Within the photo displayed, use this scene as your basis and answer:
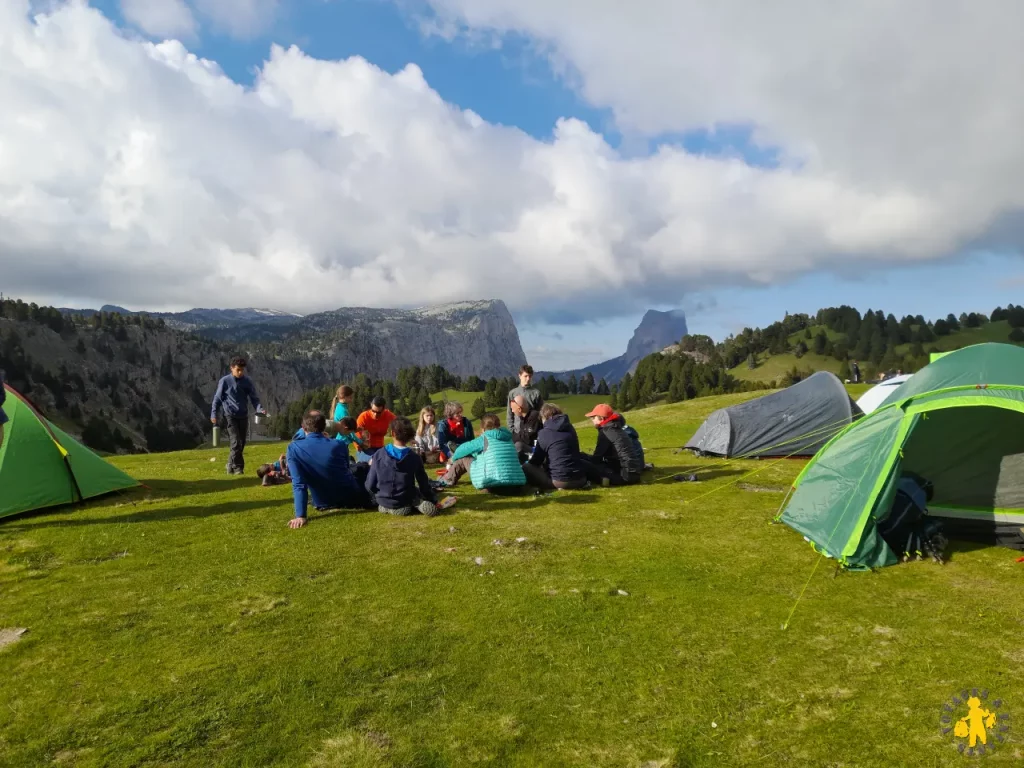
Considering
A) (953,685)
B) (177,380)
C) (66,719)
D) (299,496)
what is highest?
(177,380)

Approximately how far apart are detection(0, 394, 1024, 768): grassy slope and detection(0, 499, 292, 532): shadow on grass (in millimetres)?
186

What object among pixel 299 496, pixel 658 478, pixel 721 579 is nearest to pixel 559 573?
pixel 721 579

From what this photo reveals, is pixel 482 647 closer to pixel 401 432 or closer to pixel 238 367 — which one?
pixel 401 432

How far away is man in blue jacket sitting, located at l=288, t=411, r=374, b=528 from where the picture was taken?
10.7 metres

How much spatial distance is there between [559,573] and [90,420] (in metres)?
162

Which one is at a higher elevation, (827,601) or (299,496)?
(299,496)

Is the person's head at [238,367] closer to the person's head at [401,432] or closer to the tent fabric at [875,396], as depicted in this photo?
the person's head at [401,432]

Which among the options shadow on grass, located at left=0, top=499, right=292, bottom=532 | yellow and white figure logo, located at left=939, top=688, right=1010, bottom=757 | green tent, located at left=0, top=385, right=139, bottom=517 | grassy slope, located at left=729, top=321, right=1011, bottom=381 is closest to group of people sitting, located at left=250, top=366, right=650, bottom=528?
shadow on grass, located at left=0, top=499, right=292, bottom=532

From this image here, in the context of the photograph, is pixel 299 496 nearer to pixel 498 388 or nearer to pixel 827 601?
pixel 827 601

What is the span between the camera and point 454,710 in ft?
16.2

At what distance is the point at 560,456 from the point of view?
13320mm

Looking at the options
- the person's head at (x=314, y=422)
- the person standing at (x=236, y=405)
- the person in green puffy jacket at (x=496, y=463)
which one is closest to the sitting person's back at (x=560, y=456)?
the person in green puffy jacket at (x=496, y=463)

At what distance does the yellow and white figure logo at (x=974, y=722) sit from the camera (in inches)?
174

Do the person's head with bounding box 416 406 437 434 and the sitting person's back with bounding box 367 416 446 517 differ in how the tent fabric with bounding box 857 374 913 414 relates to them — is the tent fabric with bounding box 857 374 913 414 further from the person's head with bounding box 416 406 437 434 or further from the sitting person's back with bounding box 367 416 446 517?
the sitting person's back with bounding box 367 416 446 517
